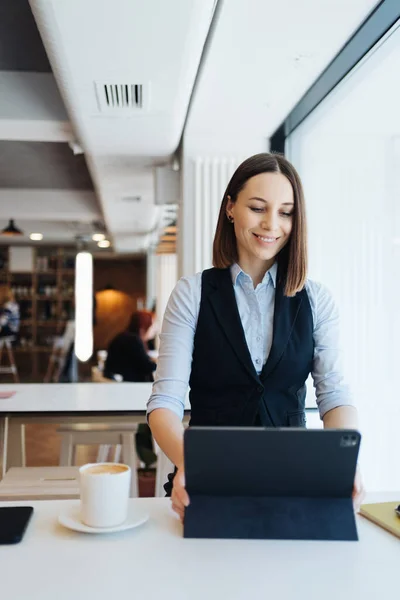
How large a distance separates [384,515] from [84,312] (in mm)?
4498

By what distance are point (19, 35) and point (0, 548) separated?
3.36 m

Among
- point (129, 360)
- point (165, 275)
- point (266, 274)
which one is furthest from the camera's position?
point (165, 275)

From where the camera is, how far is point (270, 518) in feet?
4.02

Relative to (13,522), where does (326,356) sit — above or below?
above

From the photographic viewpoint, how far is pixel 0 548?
117cm

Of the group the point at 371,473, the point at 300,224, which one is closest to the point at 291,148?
the point at 371,473

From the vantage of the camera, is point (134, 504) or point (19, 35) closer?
point (134, 504)

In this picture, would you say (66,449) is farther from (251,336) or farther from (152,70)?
(251,336)

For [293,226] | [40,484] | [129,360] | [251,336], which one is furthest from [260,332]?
[129,360]

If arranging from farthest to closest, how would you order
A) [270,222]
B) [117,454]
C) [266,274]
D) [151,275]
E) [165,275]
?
[151,275] < [165,275] < [117,454] < [266,274] < [270,222]

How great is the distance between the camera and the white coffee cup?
1.23 meters

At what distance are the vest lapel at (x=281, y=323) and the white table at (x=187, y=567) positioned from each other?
19.0 inches

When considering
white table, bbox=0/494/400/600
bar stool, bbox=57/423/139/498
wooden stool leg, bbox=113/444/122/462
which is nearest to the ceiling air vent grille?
bar stool, bbox=57/423/139/498

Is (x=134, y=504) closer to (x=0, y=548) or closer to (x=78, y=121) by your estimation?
(x=0, y=548)
